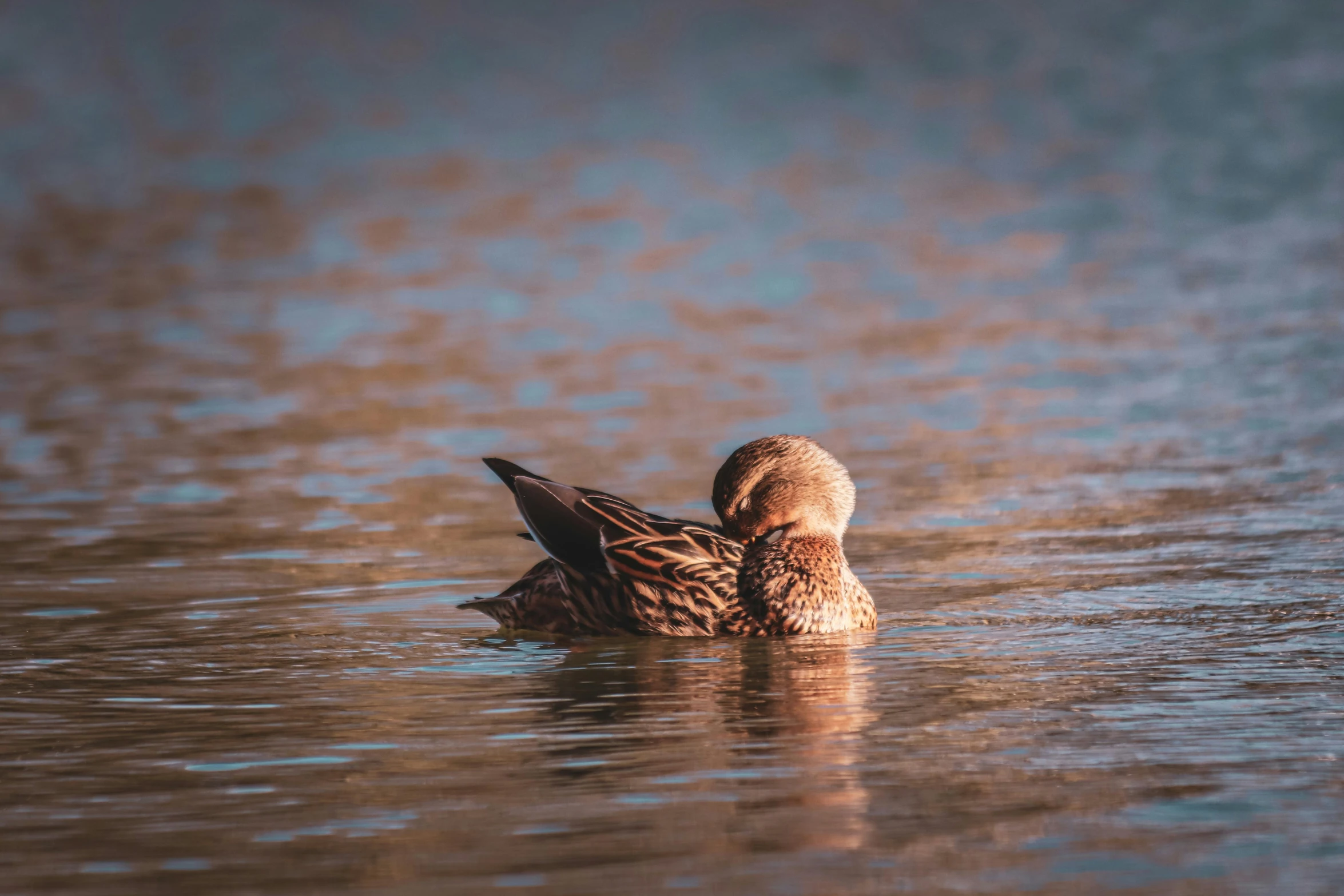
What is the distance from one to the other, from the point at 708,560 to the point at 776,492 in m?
0.52

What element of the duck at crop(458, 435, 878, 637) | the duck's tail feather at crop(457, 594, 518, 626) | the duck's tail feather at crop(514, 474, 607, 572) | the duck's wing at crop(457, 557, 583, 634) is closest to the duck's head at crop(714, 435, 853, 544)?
the duck at crop(458, 435, 878, 637)

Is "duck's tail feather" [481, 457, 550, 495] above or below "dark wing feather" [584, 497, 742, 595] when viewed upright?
above

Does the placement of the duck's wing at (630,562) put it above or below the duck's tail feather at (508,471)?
below

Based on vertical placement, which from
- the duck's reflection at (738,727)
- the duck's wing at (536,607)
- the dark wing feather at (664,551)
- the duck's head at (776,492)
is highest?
the duck's head at (776,492)

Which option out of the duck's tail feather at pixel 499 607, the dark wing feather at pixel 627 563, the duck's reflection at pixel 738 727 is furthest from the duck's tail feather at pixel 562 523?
the duck's reflection at pixel 738 727

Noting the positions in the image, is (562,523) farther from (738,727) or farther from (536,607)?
(738,727)

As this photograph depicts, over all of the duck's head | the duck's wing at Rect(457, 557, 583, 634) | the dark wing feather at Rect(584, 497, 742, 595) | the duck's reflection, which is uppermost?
the duck's head

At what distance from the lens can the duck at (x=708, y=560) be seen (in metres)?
7.71

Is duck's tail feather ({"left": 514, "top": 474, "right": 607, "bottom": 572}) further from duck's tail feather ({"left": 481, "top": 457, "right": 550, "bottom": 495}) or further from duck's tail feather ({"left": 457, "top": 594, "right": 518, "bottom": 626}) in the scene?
duck's tail feather ({"left": 457, "top": 594, "right": 518, "bottom": 626})

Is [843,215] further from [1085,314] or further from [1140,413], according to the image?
[1140,413]


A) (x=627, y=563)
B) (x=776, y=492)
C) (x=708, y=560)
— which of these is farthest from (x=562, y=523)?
(x=776, y=492)

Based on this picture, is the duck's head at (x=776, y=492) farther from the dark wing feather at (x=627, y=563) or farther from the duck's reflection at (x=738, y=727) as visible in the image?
the duck's reflection at (x=738, y=727)

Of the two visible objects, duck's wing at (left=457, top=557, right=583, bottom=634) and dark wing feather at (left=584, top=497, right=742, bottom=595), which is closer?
dark wing feather at (left=584, top=497, right=742, bottom=595)

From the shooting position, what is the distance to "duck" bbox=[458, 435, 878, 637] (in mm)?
7715
